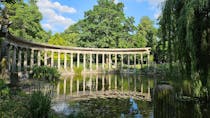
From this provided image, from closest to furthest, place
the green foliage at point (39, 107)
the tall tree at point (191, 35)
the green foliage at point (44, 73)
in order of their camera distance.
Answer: the green foliage at point (39, 107) < the tall tree at point (191, 35) < the green foliage at point (44, 73)

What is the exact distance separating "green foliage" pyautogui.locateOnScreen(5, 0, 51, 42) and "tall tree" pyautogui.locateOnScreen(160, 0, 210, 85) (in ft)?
112

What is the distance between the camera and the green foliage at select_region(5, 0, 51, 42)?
3978 centimetres

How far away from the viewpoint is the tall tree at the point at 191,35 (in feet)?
27.9

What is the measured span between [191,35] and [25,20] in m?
36.1

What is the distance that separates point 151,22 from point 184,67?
157ft

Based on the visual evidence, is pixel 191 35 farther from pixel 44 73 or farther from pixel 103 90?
pixel 44 73

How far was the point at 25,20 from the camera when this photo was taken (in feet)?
132

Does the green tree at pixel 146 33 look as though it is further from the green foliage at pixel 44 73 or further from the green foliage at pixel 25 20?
the green foliage at pixel 44 73

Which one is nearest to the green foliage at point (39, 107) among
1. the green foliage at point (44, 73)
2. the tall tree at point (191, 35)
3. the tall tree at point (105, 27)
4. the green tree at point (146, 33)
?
the tall tree at point (191, 35)

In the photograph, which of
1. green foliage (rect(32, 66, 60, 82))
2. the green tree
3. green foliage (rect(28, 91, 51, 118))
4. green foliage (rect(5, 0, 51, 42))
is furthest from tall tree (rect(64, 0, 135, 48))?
green foliage (rect(28, 91, 51, 118))

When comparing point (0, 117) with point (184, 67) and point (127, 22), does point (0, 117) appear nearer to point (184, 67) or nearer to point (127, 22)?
point (184, 67)

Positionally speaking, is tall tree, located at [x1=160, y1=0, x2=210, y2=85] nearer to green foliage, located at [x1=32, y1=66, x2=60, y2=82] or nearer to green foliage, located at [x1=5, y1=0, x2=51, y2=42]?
green foliage, located at [x1=32, y1=66, x2=60, y2=82]

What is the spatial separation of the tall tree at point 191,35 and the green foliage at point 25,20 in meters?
34.1

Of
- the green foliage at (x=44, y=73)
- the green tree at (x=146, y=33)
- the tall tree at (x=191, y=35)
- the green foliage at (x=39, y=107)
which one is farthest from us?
the green tree at (x=146, y=33)
